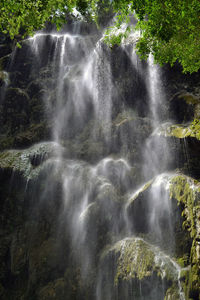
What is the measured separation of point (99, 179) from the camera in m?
10.1

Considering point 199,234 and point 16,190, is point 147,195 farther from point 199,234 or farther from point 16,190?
point 16,190

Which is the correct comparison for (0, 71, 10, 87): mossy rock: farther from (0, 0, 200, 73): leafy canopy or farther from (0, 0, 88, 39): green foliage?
(0, 0, 88, 39): green foliage

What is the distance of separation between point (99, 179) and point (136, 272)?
436 cm

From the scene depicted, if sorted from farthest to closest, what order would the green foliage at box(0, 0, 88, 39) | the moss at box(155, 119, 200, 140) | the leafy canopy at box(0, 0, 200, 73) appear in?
the moss at box(155, 119, 200, 140) < the green foliage at box(0, 0, 88, 39) < the leafy canopy at box(0, 0, 200, 73)

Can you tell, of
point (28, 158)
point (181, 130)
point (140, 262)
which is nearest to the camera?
point (140, 262)

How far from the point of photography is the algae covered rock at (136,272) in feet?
20.3

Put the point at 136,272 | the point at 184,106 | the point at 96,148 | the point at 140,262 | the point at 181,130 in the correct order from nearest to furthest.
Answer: the point at 136,272, the point at 140,262, the point at 181,130, the point at 184,106, the point at 96,148

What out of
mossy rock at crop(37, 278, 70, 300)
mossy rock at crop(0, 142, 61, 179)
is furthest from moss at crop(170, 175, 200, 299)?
mossy rock at crop(0, 142, 61, 179)

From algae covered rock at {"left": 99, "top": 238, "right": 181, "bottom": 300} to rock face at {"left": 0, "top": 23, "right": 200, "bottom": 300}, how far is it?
0.10 feet

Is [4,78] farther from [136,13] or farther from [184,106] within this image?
[184,106]

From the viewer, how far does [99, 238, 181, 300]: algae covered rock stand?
6191 mm

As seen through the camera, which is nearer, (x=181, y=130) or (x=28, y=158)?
(x=181, y=130)

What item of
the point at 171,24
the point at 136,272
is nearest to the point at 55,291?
the point at 136,272

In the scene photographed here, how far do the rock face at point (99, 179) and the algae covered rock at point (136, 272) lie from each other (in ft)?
Result: 0.10
